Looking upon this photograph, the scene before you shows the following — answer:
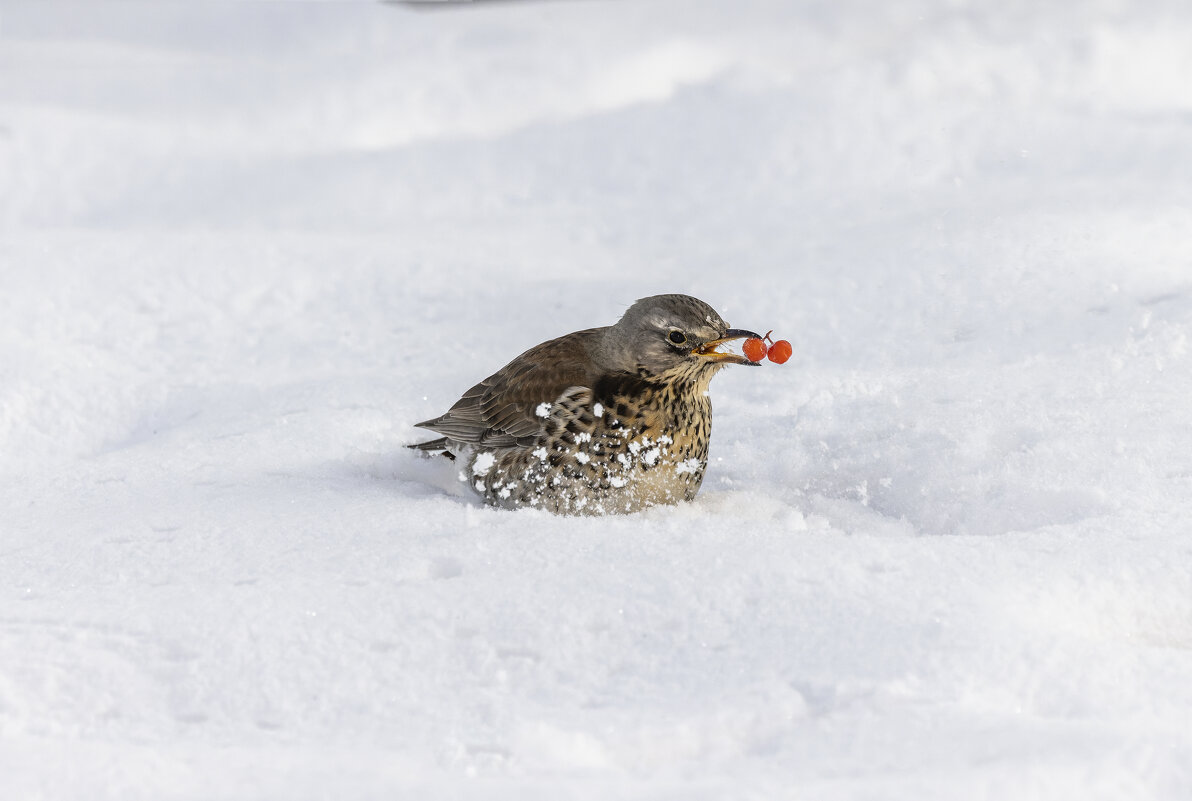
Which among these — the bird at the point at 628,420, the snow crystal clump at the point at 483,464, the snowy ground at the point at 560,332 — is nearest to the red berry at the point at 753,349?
the bird at the point at 628,420

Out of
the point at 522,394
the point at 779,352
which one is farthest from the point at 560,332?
the point at 779,352

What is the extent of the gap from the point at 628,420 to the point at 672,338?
30 centimetres

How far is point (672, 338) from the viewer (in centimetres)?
367

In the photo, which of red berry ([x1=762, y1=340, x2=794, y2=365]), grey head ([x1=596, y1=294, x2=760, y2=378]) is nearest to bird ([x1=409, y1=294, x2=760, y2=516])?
grey head ([x1=596, y1=294, x2=760, y2=378])

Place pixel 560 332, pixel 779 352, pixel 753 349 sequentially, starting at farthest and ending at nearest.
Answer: pixel 560 332 → pixel 779 352 → pixel 753 349

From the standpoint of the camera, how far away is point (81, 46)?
9945 mm

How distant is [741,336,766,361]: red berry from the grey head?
3cm

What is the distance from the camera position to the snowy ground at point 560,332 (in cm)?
240

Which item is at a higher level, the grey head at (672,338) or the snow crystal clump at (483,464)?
the grey head at (672,338)

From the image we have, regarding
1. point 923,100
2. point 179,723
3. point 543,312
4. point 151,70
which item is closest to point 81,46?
point 151,70

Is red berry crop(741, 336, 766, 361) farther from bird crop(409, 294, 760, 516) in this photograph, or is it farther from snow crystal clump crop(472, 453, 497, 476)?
snow crystal clump crop(472, 453, 497, 476)

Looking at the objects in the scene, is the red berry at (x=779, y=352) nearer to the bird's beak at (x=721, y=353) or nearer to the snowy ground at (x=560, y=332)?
the bird's beak at (x=721, y=353)

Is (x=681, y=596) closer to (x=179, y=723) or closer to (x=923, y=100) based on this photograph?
(x=179, y=723)

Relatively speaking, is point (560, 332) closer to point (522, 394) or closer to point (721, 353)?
point (522, 394)
